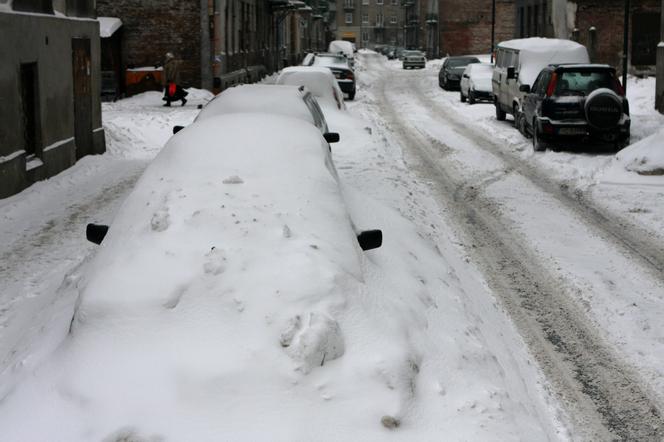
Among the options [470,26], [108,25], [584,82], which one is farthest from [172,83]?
[470,26]

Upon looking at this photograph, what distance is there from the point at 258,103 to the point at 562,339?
434 centimetres

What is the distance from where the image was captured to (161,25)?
33312 millimetres

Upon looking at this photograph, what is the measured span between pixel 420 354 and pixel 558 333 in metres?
2.50

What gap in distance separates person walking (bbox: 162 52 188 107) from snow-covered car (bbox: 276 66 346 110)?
7.24m

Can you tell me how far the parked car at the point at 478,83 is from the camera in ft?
108

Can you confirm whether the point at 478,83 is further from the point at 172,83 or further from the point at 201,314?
the point at 201,314

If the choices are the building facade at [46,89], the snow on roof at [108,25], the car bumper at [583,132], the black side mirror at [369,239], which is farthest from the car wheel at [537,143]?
the snow on roof at [108,25]

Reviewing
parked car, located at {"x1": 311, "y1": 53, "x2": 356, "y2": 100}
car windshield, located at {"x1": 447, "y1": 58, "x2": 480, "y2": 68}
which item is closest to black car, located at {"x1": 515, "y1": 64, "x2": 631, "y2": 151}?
parked car, located at {"x1": 311, "y1": 53, "x2": 356, "y2": 100}

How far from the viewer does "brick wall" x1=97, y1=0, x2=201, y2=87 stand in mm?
33250

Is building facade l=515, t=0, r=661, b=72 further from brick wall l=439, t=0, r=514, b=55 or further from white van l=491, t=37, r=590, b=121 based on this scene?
brick wall l=439, t=0, r=514, b=55

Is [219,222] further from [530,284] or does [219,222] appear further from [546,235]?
[546,235]

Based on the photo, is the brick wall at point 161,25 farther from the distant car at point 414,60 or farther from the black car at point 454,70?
the distant car at point 414,60

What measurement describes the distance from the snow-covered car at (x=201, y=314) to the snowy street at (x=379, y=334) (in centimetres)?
1

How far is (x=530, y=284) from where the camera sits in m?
9.38
